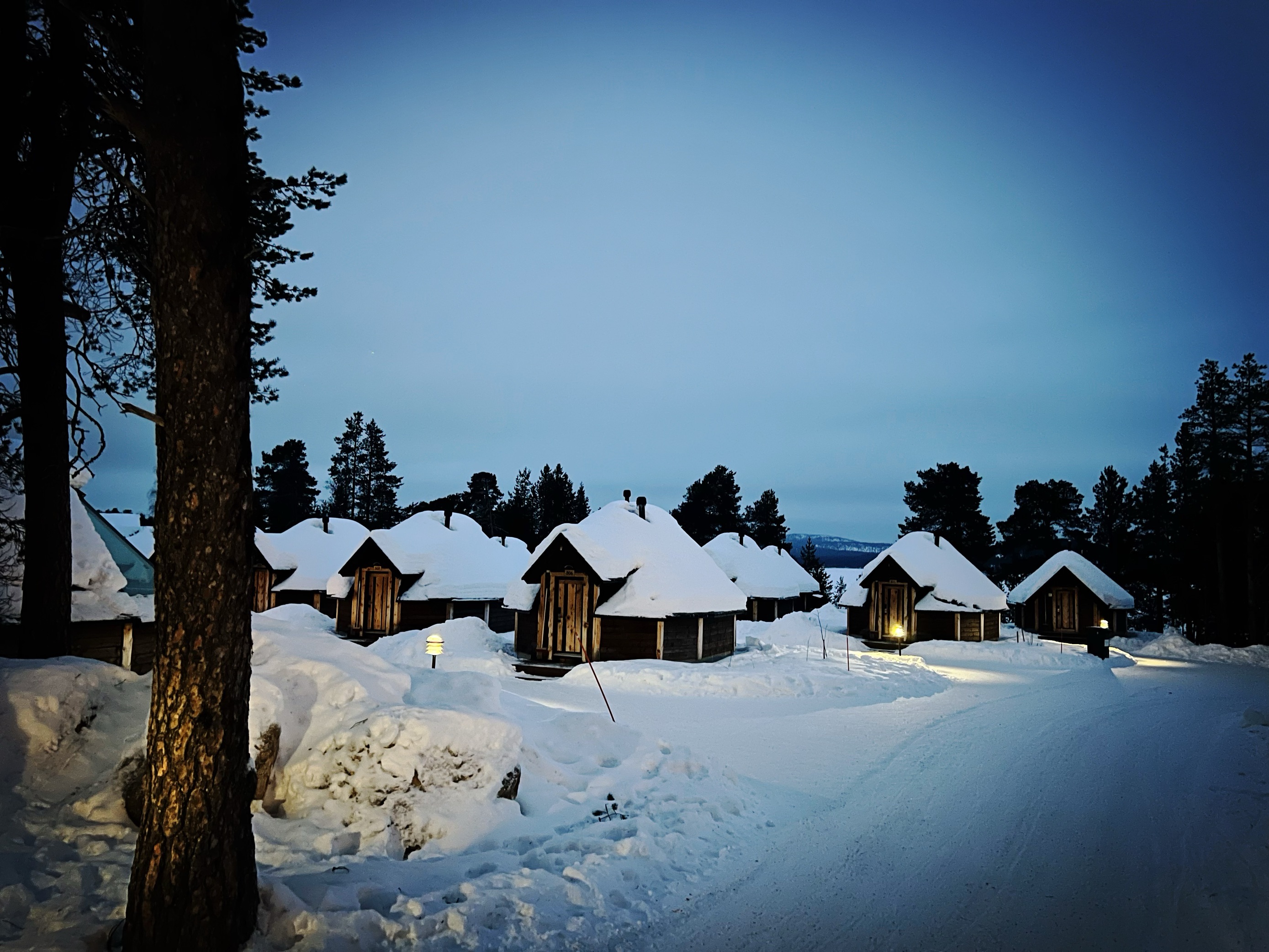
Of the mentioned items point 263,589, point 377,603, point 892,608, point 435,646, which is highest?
point 435,646

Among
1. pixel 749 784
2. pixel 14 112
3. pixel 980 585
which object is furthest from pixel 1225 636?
pixel 14 112

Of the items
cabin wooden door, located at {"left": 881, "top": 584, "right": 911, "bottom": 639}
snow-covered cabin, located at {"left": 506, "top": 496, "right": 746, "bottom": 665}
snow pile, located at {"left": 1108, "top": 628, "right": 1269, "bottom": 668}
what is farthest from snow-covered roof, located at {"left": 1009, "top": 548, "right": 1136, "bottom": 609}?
snow-covered cabin, located at {"left": 506, "top": 496, "right": 746, "bottom": 665}

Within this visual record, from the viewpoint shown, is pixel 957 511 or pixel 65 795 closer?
pixel 65 795

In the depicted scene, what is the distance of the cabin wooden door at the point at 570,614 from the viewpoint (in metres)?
22.5

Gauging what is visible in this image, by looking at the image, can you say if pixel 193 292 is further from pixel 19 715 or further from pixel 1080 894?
pixel 1080 894

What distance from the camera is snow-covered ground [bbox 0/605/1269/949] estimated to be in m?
4.89

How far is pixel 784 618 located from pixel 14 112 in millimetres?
33547

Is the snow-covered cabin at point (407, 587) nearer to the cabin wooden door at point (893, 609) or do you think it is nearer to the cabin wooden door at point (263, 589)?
the cabin wooden door at point (263, 589)

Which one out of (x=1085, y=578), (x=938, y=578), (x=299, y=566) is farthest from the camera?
(x=299, y=566)

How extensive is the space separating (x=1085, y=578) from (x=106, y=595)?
130 feet

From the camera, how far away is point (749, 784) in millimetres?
8727

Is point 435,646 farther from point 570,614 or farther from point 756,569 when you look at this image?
point 756,569

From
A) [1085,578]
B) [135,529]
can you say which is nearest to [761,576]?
[1085,578]

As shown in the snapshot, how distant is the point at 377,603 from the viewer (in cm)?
3019
